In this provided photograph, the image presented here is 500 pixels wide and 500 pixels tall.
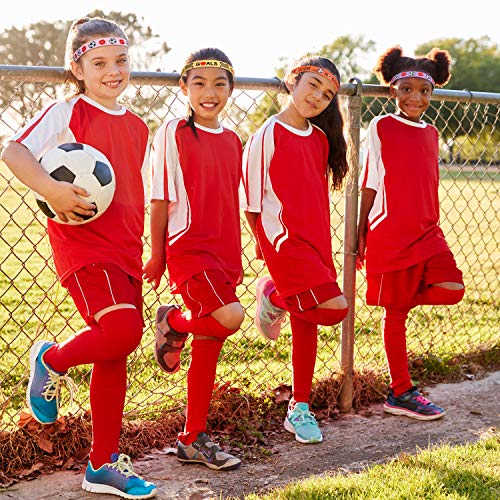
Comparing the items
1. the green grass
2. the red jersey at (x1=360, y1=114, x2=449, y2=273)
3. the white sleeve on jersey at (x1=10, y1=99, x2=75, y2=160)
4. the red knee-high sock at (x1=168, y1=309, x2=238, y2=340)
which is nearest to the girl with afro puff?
the red jersey at (x1=360, y1=114, x2=449, y2=273)

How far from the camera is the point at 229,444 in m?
3.81

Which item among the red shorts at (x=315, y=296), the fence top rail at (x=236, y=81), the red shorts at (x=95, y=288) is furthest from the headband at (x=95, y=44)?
the red shorts at (x=315, y=296)

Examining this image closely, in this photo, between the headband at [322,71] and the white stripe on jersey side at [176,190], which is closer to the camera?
the white stripe on jersey side at [176,190]

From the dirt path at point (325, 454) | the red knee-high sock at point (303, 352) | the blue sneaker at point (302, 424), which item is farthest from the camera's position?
the red knee-high sock at point (303, 352)

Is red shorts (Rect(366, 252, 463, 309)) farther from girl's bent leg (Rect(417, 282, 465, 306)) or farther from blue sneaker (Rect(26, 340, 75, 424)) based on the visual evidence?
blue sneaker (Rect(26, 340, 75, 424))

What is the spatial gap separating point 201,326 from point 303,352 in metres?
0.72

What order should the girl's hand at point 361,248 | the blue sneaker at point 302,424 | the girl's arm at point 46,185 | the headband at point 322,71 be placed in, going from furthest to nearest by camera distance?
the girl's hand at point 361,248 < the blue sneaker at point 302,424 < the headband at point 322,71 < the girl's arm at point 46,185

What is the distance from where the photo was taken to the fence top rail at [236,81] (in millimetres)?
3143

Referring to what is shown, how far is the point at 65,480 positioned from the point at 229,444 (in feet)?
2.79

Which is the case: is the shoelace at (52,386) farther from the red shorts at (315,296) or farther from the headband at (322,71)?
the headband at (322,71)

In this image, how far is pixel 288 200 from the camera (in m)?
3.78

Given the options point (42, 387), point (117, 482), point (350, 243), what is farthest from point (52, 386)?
point (350, 243)

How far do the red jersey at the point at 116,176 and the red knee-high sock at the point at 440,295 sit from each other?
1796 mm

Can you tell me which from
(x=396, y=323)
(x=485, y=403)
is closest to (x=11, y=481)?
(x=396, y=323)
